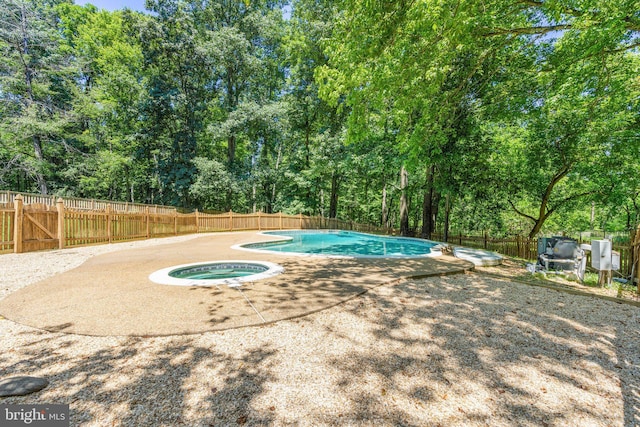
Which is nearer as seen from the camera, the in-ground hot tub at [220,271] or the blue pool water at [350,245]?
the in-ground hot tub at [220,271]

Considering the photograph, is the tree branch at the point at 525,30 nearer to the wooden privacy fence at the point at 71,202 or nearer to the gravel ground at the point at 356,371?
the gravel ground at the point at 356,371

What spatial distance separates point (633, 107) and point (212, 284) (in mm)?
12535

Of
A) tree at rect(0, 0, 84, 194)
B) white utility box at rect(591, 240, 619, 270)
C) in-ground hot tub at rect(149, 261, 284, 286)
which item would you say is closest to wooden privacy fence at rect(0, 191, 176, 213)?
in-ground hot tub at rect(149, 261, 284, 286)

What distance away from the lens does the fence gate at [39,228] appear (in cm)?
696

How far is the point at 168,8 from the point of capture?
16.2 meters

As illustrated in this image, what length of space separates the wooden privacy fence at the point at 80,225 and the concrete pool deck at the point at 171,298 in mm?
3347

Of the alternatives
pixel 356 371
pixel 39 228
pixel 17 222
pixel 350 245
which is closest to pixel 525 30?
pixel 356 371

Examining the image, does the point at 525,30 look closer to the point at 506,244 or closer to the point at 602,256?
the point at 602,256

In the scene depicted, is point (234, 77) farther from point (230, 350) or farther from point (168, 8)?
point (230, 350)

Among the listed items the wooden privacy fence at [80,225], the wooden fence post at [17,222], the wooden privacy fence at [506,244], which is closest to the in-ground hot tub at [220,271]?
the wooden fence post at [17,222]

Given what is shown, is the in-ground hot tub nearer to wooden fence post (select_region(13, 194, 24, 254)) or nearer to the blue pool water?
the blue pool water

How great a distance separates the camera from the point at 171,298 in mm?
3355

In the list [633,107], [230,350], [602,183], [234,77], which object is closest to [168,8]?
[234,77]

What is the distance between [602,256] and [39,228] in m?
13.1
